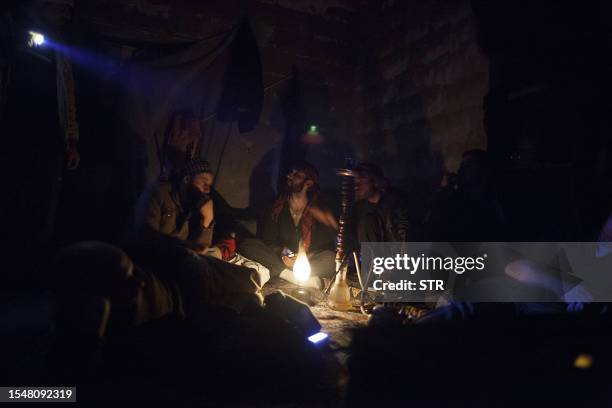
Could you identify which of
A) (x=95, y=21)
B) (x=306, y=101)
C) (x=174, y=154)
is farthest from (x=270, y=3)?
(x=174, y=154)

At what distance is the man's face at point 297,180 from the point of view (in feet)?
19.2

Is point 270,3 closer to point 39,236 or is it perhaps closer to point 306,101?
point 306,101

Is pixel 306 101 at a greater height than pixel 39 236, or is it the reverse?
pixel 306 101

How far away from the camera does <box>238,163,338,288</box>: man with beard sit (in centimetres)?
574

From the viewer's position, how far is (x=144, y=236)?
14.1 feet

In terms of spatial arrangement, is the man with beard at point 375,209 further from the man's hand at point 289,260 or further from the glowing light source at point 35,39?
the glowing light source at point 35,39

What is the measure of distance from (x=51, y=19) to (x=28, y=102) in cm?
98

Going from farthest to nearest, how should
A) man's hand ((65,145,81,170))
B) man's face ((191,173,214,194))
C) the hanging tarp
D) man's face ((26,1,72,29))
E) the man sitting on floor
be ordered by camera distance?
the hanging tarp < man's hand ((65,145,81,170)) < man's face ((191,173,214,194)) < man's face ((26,1,72,29)) < the man sitting on floor

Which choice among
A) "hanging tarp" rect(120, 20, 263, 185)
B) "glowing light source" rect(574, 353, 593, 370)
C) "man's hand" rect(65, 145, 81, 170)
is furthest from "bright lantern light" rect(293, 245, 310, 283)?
"man's hand" rect(65, 145, 81, 170)

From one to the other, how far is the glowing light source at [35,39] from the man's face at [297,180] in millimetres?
3337

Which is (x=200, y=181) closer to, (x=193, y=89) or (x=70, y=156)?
(x=70, y=156)

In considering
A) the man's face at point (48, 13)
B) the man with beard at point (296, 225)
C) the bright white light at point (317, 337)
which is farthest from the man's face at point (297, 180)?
the man's face at point (48, 13)

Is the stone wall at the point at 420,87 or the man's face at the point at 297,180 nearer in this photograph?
the stone wall at the point at 420,87

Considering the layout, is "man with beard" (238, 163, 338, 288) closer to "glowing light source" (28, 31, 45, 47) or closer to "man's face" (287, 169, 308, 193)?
"man's face" (287, 169, 308, 193)
